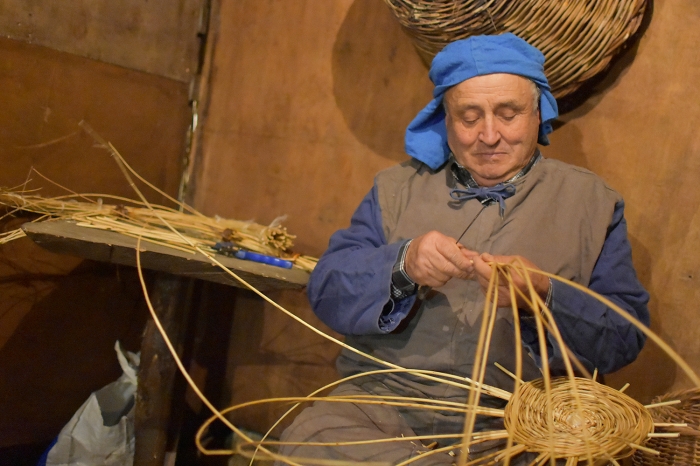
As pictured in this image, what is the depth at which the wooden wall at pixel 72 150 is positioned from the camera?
1.70 m

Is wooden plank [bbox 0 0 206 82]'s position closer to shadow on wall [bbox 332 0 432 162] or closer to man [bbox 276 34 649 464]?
shadow on wall [bbox 332 0 432 162]

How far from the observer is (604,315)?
1.14 meters

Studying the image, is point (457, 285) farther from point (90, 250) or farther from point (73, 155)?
point (73, 155)

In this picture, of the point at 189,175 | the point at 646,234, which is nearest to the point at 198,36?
the point at 189,175

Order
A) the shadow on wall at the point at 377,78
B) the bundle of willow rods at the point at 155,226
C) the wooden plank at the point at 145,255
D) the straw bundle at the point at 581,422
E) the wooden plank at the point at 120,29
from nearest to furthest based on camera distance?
the straw bundle at the point at 581,422 < the wooden plank at the point at 145,255 < the bundle of willow rods at the point at 155,226 < the wooden plank at the point at 120,29 < the shadow on wall at the point at 377,78

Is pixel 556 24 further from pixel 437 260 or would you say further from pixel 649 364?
pixel 649 364

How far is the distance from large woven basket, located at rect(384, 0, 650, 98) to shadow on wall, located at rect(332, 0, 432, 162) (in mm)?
336

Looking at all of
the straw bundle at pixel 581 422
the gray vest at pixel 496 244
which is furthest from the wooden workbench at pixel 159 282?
the straw bundle at pixel 581 422


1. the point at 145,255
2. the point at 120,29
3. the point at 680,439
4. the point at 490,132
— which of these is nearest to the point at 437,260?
the point at 490,132

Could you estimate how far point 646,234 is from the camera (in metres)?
A: 1.52

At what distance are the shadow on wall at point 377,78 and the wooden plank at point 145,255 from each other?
2.15ft

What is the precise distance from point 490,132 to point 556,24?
0.42 m

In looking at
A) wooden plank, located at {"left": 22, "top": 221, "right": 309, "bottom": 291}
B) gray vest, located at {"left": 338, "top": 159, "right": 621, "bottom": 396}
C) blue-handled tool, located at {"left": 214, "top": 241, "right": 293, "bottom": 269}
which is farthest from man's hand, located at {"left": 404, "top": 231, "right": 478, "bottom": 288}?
blue-handled tool, located at {"left": 214, "top": 241, "right": 293, "bottom": 269}

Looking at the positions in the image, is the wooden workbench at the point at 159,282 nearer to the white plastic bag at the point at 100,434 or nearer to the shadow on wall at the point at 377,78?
the white plastic bag at the point at 100,434
